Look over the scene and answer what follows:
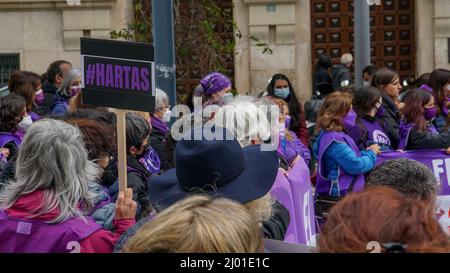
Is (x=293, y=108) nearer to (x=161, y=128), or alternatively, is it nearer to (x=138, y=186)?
(x=161, y=128)

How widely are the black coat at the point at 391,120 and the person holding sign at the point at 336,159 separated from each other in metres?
1.15

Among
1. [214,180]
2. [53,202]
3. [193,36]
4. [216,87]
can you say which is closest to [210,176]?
[214,180]

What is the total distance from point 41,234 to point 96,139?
51.9 inches

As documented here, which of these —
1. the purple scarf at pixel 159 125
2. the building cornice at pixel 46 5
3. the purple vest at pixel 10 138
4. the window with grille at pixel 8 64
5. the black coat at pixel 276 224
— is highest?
the building cornice at pixel 46 5

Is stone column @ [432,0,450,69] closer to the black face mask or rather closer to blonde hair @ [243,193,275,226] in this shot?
the black face mask

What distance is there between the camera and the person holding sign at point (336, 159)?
23.5ft

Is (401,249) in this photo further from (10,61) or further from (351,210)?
(10,61)

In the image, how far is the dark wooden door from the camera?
18828mm

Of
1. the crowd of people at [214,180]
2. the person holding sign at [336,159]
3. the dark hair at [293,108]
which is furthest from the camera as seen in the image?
the dark hair at [293,108]

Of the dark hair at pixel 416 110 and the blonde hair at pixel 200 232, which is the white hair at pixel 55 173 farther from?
the dark hair at pixel 416 110

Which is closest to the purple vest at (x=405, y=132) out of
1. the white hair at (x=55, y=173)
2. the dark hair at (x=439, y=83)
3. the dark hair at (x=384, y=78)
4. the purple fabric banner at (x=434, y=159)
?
the purple fabric banner at (x=434, y=159)

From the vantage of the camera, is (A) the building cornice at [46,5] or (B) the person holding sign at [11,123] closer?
(B) the person holding sign at [11,123]
